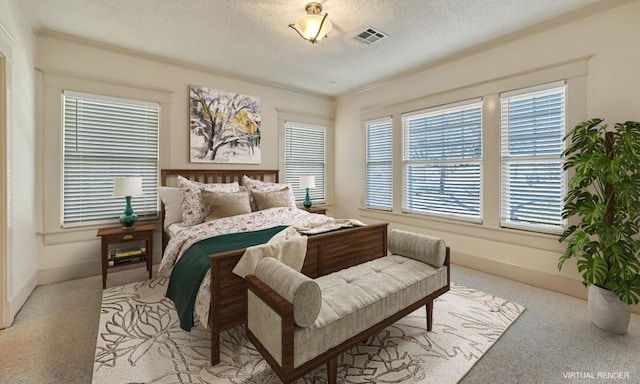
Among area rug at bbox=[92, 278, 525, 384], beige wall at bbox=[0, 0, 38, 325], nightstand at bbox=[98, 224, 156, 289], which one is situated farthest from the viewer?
nightstand at bbox=[98, 224, 156, 289]

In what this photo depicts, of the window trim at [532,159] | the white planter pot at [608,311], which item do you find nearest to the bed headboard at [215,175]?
the window trim at [532,159]

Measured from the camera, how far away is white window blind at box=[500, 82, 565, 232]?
294 cm

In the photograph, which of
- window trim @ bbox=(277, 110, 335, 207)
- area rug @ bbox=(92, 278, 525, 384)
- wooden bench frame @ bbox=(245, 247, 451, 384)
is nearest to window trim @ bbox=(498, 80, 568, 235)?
area rug @ bbox=(92, 278, 525, 384)

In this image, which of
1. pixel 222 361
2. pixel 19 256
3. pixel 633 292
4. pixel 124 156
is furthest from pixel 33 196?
pixel 633 292

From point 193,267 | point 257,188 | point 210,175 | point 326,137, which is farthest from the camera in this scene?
point 326,137

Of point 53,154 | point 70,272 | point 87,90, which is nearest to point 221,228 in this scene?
point 70,272

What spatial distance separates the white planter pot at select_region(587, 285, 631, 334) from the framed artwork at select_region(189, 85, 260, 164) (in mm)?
4273

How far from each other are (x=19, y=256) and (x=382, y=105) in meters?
4.88

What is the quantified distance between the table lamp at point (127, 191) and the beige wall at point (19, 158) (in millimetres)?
748

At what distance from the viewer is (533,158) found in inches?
122

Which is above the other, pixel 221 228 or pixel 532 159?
pixel 532 159

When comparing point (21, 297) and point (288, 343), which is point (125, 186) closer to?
point (21, 297)

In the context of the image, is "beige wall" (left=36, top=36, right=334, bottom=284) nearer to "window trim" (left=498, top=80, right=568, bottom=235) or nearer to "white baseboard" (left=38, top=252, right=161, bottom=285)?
"white baseboard" (left=38, top=252, right=161, bottom=285)

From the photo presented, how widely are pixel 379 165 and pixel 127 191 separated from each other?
146 inches
